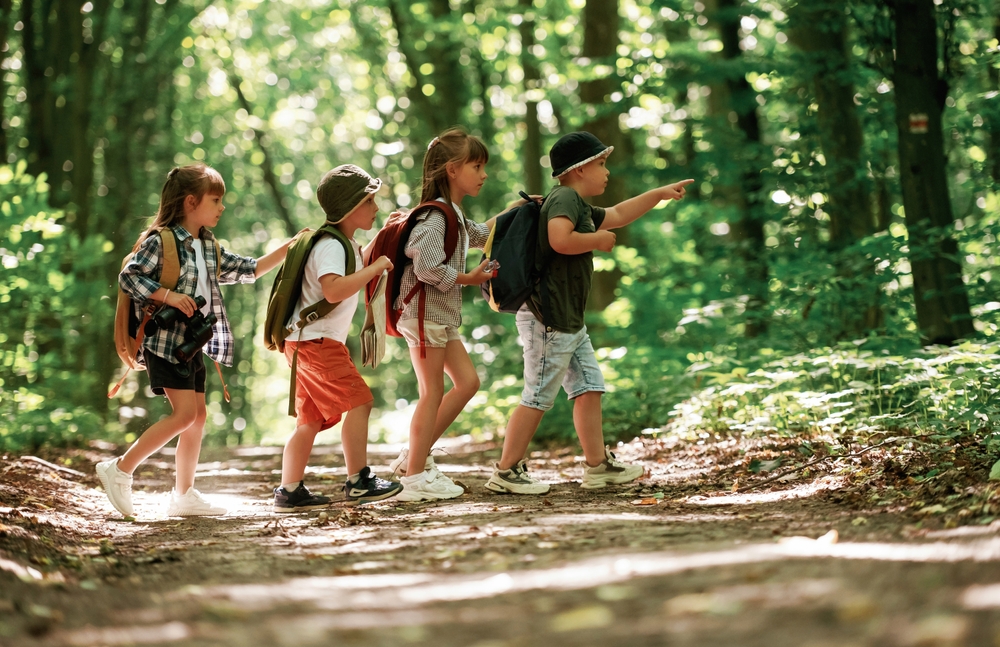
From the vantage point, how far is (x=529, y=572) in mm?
3430

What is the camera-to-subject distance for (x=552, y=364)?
5.84 m

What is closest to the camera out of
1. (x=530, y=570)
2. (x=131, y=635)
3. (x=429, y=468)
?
(x=131, y=635)

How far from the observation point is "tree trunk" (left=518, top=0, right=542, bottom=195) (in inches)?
634

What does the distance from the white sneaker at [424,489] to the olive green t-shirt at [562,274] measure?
1191mm

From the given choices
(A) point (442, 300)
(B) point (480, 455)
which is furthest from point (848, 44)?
(A) point (442, 300)

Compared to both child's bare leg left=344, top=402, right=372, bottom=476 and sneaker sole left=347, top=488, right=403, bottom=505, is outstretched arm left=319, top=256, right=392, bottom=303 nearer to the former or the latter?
child's bare leg left=344, top=402, right=372, bottom=476

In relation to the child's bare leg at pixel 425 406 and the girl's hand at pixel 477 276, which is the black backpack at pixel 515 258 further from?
the child's bare leg at pixel 425 406

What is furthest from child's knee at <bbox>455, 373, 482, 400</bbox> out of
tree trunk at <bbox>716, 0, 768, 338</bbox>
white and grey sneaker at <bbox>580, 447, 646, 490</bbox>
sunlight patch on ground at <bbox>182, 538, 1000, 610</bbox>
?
tree trunk at <bbox>716, 0, 768, 338</bbox>

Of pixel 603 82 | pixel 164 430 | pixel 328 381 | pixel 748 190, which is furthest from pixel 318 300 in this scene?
pixel 603 82

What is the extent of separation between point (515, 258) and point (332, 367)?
128 cm

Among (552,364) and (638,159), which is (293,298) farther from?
(638,159)

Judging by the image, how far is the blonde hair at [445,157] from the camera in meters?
5.86

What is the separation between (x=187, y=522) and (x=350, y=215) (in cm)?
203

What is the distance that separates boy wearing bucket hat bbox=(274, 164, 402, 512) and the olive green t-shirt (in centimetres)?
101
